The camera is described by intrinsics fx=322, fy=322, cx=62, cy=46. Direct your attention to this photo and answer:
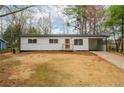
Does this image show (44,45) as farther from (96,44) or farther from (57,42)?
(96,44)

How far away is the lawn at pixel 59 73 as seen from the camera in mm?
8320

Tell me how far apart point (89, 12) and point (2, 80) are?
20.1ft

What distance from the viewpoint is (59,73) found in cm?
903

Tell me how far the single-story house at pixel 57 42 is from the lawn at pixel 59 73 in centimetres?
653

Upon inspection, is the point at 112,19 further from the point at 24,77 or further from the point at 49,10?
the point at 24,77

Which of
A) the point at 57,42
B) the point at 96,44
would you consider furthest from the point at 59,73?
the point at 96,44

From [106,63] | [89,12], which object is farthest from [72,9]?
[106,63]

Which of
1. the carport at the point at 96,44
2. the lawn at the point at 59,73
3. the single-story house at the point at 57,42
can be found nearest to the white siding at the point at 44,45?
the single-story house at the point at 57,42

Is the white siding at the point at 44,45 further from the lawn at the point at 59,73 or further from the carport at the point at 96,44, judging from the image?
the lawn at the point at 59,73

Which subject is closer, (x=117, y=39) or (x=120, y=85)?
(x=120, y=85)

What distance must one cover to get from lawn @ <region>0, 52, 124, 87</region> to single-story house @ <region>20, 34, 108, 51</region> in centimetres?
653

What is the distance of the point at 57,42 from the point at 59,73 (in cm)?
859
